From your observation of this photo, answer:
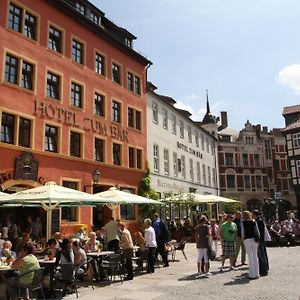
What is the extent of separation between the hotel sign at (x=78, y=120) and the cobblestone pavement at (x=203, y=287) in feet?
35.7

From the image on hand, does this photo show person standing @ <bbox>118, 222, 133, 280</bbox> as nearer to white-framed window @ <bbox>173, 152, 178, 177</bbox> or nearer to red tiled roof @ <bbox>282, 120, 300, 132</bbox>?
white-framed window @ <bbox>173, 152, 178, 177</bbox>

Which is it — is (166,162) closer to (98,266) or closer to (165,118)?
(165,118)

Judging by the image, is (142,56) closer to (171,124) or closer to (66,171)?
(171,124)

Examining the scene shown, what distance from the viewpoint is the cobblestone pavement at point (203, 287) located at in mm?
9258

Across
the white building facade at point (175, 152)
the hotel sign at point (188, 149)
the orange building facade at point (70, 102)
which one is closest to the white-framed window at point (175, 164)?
the white building facade at point (175, 152)

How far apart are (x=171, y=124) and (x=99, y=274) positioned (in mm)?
23909

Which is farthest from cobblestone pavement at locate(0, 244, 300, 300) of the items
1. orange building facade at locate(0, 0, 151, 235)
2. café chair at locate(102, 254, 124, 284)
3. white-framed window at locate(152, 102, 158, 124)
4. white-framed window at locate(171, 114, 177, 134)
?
white-framed window at locate(171, 114, 177, 134)

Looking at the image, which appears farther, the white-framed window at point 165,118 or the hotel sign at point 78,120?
the white-framed window at point 165,118

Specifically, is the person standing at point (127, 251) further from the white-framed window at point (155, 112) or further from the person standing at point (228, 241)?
the white-framed window at point (155, 112)

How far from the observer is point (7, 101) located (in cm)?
1850

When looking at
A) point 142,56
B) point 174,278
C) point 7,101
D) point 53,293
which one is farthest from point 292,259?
point 142,56

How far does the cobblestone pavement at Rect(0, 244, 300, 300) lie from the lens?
9.26 metres

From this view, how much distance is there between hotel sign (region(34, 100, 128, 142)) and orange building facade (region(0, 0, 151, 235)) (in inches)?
2.3

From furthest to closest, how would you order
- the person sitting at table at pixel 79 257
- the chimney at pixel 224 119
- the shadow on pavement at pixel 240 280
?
the chimney at pixel 224 119 → the shadow on pavement at pixel 240 280 → the person sitting at table at pixel 79 257
